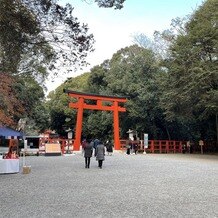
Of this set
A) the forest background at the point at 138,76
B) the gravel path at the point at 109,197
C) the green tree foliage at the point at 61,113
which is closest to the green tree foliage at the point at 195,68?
the forest background at the point at 138,76

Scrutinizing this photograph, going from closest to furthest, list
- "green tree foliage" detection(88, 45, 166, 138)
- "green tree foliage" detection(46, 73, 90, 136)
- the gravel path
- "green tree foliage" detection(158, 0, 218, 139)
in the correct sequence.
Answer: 1. the gravel path
2. "green tree foliage" detection(158, 0, 218, 139)
3. "green tree foliage" detection(88, 45, 166, 138)
4. "green tree foliage" detection(46, 73, 90, 136)

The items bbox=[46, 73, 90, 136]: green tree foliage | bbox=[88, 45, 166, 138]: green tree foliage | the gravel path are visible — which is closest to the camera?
the gravel path

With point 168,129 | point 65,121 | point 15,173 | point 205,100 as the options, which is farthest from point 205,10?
point 65,121

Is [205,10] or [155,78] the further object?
[155,78]

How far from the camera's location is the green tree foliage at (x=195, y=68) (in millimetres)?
29688

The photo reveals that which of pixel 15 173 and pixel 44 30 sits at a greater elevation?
pixel 44 30

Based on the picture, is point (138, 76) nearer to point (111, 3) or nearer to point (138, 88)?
point (138, 88)

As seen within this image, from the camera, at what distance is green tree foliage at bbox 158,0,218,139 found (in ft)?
97.4

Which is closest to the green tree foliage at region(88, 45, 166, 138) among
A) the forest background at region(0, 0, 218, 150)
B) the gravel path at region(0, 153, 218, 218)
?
the forest background at region(0, 0, 218, 150)

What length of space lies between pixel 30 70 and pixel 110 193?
1423cm

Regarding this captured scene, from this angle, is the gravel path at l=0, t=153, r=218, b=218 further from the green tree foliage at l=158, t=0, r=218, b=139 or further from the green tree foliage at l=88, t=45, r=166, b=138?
the green tree foliage at l=88, t=45, r=166, b=138

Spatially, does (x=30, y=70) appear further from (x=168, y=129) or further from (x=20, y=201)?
(x=168, y=129)

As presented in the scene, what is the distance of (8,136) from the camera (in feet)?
70.9

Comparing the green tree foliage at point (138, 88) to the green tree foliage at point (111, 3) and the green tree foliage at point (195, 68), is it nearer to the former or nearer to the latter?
the green tree foliage at point (195, 68)
